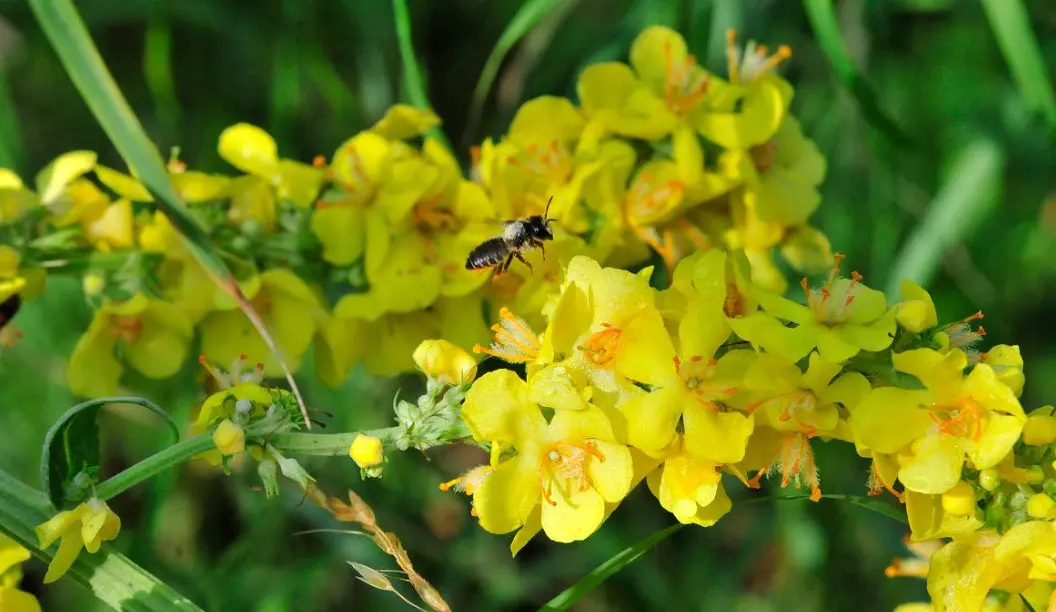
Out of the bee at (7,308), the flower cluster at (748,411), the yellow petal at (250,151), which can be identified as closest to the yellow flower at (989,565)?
the flower cluster at (748,411)

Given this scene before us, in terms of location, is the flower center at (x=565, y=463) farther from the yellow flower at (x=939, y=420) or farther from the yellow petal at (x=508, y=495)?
the yellow flower at (x=939, y=420)

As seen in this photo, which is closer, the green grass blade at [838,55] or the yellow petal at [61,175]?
the yellow petal at [61,175]

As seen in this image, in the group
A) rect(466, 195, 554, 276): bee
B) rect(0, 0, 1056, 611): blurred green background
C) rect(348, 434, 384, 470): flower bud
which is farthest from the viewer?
rect(0, 0, 1056, 611): blurred green background

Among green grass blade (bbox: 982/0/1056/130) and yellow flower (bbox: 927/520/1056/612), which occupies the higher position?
green grass blade (bbox: 982/0/1056/130)

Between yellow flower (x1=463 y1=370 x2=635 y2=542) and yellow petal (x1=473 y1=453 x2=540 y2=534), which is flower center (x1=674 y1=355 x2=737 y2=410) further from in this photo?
→ yellow petal (x1=473 y1=453 x2=540 y2=534)

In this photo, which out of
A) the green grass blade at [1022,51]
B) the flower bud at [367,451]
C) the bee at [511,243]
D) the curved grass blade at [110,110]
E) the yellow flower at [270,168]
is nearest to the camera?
the flower bud at [367,451]

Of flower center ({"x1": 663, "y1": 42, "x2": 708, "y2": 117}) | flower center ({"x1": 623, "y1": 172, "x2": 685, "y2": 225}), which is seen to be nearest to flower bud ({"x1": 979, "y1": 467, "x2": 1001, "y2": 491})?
flower center ({"x1": 623, "y1": 172, "x2": 685, "y2": 225})

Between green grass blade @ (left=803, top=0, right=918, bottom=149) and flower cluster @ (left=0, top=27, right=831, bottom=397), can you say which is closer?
flower cluster @ (left=0, top=27, right=831, bottom=397)
